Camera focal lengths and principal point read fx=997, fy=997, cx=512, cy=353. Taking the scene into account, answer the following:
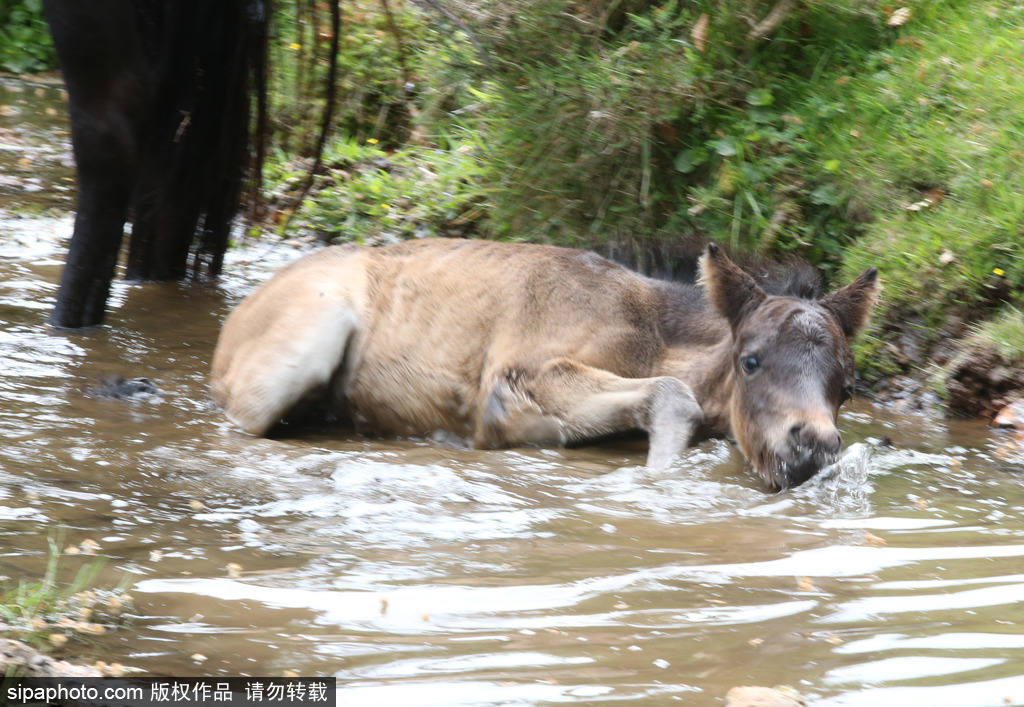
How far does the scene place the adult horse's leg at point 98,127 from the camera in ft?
17.5

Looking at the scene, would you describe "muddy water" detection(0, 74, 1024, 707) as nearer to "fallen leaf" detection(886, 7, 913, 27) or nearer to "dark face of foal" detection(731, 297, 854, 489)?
"dark face of foal" detection(731, 297, 854, 489)

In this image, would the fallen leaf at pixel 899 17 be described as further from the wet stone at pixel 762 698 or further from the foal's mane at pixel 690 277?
A: the wet stone at pixel 762 698

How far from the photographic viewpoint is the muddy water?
8.21 ft

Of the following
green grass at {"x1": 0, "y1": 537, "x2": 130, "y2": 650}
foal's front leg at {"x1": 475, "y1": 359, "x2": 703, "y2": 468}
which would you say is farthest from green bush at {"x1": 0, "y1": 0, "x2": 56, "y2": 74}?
green grass at {"x1": 0, "y1": 537, "x2": 130, "y2": 650}

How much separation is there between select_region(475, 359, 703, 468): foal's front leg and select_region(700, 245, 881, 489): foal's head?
0.31 m

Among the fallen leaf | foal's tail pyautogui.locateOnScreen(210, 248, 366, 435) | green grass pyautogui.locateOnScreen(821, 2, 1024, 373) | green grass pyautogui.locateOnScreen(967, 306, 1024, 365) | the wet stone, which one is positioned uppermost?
the fallen leaf

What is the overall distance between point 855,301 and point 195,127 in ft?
14.4

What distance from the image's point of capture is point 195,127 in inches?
262

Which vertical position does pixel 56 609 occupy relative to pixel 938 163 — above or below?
below

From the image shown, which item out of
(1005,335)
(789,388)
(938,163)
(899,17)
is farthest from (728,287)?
(899,17)

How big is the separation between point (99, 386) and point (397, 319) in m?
1.61

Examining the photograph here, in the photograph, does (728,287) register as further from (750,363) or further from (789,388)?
(789,388)

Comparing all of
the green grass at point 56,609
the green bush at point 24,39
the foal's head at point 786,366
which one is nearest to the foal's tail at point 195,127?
the foal's head at point 786,366

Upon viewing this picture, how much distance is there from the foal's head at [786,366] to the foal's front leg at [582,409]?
31 centimetres
